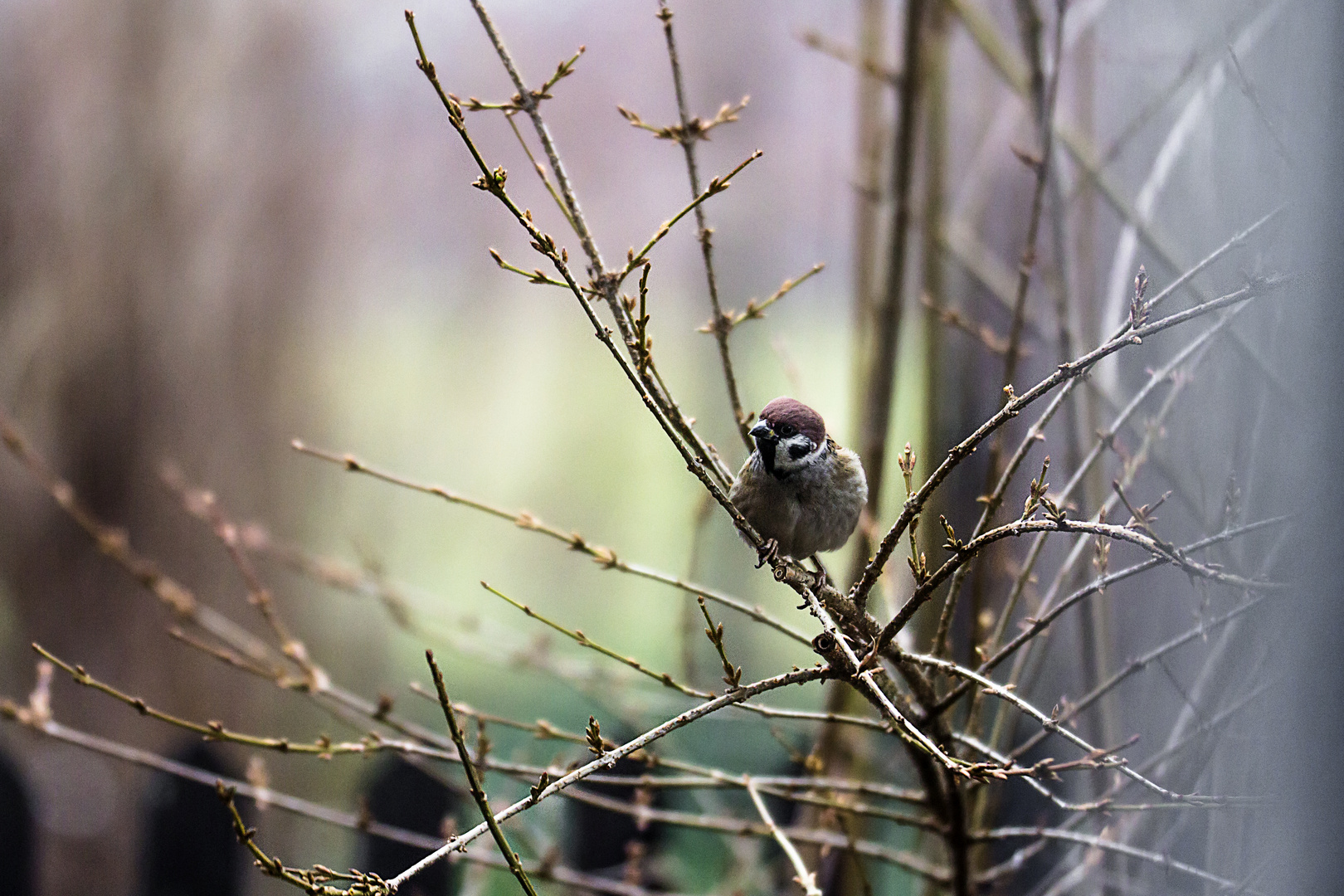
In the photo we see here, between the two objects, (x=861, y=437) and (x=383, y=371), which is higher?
(x=383, y=371)

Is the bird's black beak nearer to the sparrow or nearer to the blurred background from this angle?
the sparrow

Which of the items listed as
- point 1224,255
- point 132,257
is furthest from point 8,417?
point 1224,255

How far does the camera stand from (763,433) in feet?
2.43

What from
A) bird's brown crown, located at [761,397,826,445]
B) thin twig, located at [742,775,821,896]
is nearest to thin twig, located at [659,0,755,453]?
bird's brown crown, located at [761,397,826,445]

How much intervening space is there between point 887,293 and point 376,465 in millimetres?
933

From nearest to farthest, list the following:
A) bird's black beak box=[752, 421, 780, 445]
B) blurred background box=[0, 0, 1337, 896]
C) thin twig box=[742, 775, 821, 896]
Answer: thin twig box=[742, 775, 821, 896], bird's black beak box=[752, 421, 780, 445], blurred background box=[0, 0, 1337, 896]

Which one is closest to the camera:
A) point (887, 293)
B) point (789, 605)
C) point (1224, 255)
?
point (1224, 255)

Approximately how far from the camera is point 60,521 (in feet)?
4.92

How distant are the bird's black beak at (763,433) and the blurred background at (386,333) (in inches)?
21.4

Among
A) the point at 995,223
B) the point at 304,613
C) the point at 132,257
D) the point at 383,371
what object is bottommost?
the point at 304,613

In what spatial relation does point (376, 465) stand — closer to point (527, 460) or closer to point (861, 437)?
point (527, 460)

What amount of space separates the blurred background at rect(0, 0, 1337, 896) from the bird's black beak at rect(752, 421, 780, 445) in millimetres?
543

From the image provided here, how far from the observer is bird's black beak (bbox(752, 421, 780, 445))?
73cm

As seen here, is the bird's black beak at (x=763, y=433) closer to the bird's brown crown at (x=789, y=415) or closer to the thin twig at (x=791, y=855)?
the bird's brown crown at (x=789, y=415)
